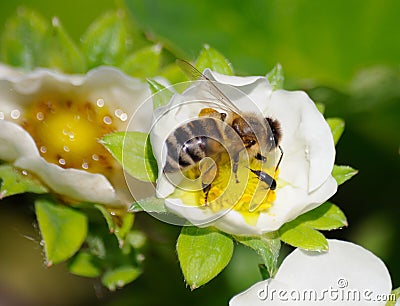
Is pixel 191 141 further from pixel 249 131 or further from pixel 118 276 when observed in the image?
pixel 118 276

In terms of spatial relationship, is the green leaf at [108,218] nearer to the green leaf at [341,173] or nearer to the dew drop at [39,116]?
the dew drop at [39,116]

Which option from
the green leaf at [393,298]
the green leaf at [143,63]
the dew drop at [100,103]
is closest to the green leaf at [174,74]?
the green leaf at [143,63]

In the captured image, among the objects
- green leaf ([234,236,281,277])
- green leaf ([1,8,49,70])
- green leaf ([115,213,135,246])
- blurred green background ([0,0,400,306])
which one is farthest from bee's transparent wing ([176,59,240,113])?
blurred green background ([0,0,400,306])

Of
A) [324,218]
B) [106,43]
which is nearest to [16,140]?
[106,43]

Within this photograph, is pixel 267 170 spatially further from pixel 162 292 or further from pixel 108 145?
pixel 162 292

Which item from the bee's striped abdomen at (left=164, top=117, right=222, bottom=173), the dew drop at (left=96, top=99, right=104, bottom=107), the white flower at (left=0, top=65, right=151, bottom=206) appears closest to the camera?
the bee's striped abdomen at (left=164, top=117, right=222, bottom=173)

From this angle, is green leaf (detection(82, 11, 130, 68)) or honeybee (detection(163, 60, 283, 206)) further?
green leaf (detection(82, 11, 130, 68))

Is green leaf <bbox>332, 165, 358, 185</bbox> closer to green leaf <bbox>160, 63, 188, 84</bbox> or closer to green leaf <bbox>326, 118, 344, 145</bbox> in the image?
green leaf <bbox>326, 118, 344, 145</bbox>
